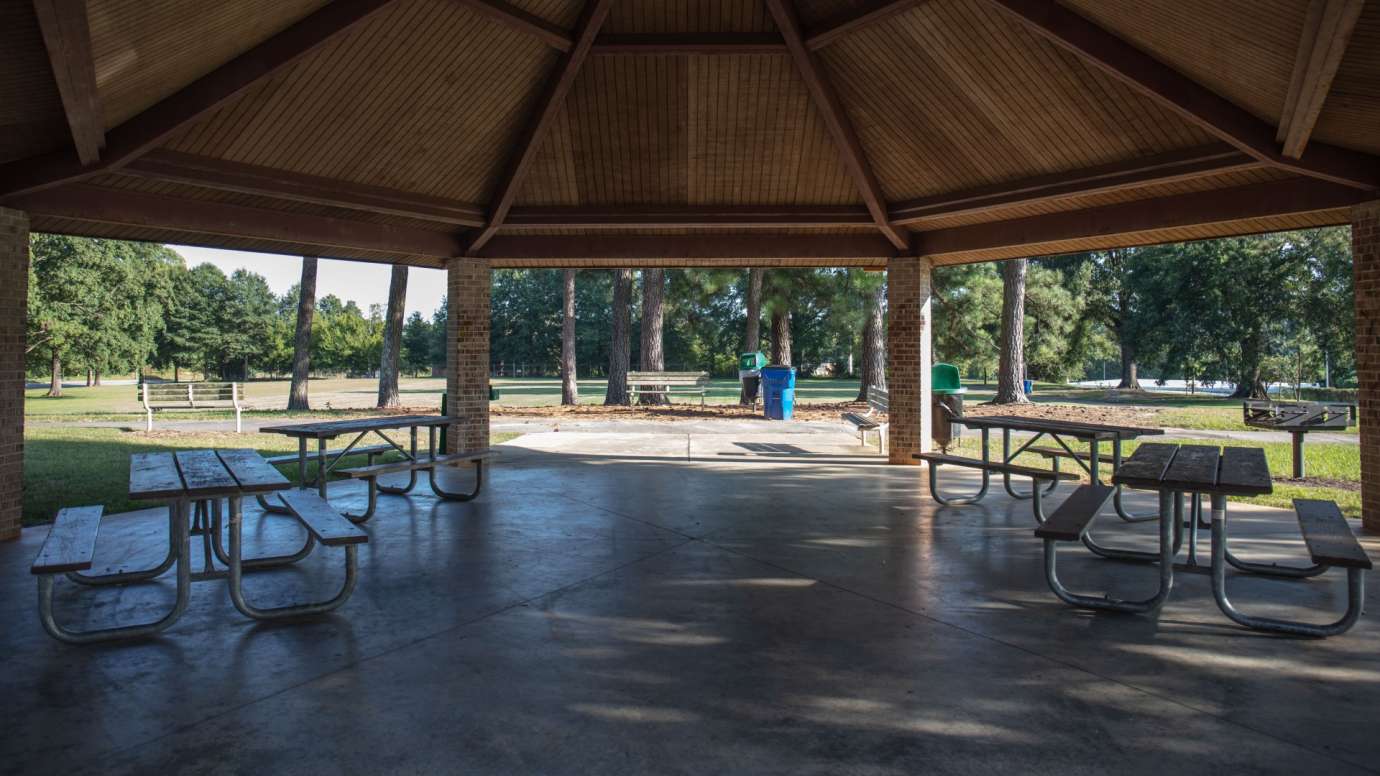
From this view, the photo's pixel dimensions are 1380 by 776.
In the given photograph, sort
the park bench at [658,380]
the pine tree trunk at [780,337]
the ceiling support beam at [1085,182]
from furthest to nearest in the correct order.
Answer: the pine tree trunk at [780,337] → the park bench at [658,380] → the ceiling support beam at [1085,182]

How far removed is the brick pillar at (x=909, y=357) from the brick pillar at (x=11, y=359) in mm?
9846

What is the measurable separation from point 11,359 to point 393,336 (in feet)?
49.7

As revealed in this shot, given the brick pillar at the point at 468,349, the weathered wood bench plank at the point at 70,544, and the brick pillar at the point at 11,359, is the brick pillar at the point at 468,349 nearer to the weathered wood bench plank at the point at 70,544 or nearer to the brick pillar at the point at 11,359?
the brick pillar at the point at 11,359

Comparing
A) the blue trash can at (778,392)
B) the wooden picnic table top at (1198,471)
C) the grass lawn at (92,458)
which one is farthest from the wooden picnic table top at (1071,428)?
the blue trash can at (778,392)

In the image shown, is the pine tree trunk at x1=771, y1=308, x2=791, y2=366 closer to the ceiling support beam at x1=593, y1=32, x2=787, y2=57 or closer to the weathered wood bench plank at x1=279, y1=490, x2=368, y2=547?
the ceiling support beam at x1=593, y1=32, x2=787, y2=57

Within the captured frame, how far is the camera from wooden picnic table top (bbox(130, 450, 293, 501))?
4279mm

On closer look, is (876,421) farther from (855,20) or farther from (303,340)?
(303,340)

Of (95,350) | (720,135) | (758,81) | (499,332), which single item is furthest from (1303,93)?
(499,332)

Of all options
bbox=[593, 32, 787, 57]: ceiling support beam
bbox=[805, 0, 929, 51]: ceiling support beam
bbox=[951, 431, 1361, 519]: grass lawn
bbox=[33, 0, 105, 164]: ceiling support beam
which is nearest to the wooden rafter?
bbox=[593, 32, 787, 57]: ceiling support beam

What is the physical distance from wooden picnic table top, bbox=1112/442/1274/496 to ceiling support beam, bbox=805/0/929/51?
14.7 feet

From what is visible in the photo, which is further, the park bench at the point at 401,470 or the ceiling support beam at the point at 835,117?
the ceiling support beam at the point at 835,117

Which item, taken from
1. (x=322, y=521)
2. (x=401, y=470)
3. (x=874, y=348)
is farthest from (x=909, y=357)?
(x=874, y=348)

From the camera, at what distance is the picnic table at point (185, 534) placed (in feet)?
13.3

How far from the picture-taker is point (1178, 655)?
4.05m
